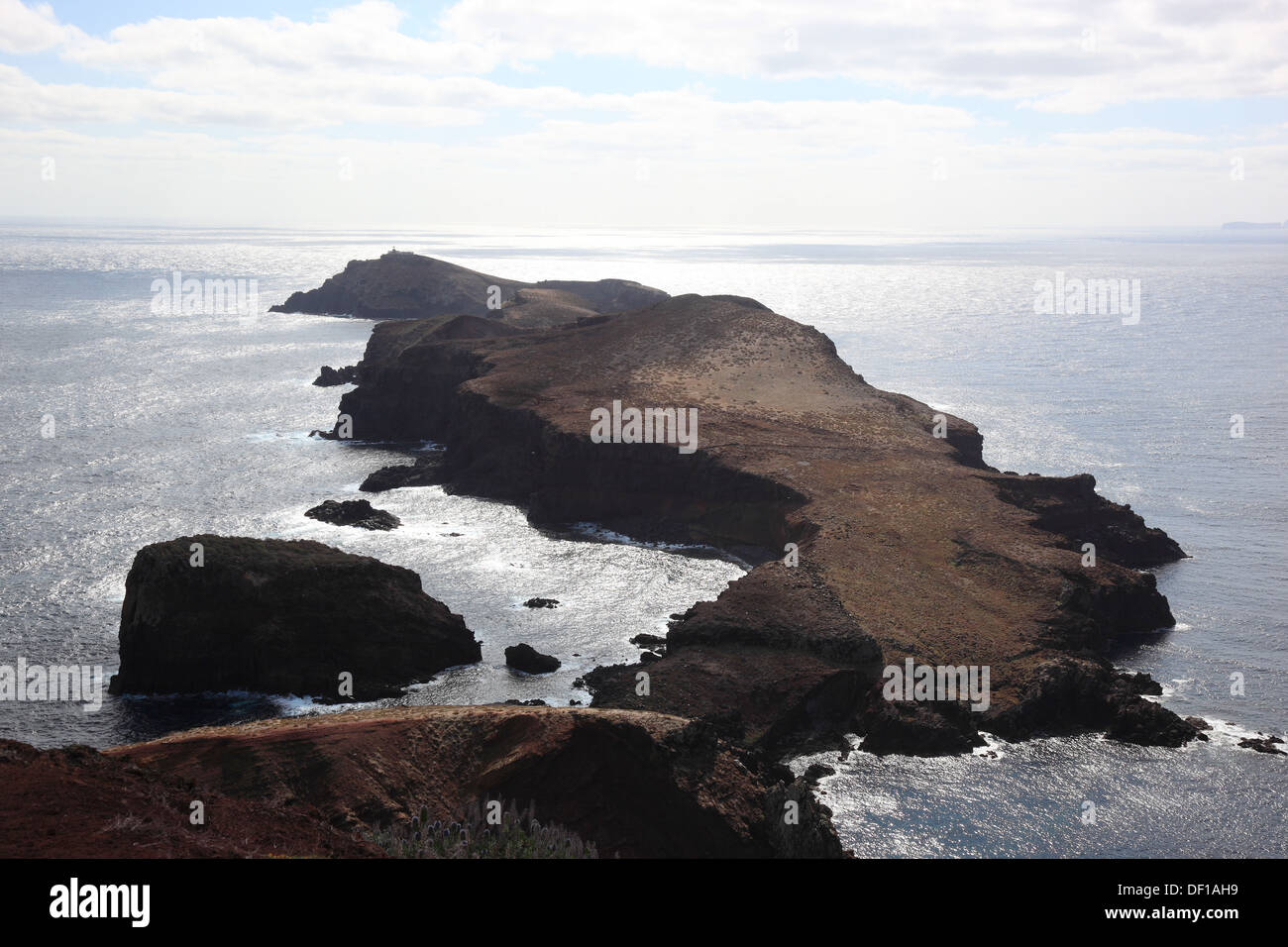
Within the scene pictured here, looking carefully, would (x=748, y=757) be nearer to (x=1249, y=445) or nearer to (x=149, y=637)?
(x=149, y=637)

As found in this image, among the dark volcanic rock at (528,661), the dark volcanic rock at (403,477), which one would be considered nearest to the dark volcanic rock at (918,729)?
the dark volcanic rock at (528,661)

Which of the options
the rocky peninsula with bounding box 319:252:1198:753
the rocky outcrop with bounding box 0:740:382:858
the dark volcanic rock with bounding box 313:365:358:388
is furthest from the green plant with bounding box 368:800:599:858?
the dark volcanic rock with bounding box 313:365:358:388

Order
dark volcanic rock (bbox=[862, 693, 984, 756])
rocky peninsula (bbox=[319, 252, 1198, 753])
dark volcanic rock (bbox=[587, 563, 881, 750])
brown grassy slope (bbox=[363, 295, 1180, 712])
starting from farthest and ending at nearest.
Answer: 1. brown grassy slope (bbox=[363, 295, 1180, 712])
2. rocky peninsula (bbox=[319, 252, 1198, 753])
3. dark volcanic rock (bbox=[587, 563, 881, 750])
4. dark volcanic rock (bbox=[862, 693, 984, 756])

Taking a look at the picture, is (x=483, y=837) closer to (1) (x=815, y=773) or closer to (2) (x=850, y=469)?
(1) (x=815, y=773)

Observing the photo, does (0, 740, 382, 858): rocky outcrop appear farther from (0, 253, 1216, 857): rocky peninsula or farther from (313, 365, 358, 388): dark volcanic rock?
(313, 365, 358, 388): dark volcanic rock

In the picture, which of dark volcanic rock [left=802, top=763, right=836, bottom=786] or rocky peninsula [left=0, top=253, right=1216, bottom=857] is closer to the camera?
rocky peninsula [left=0, top=253, right=1216, bottom=857]
